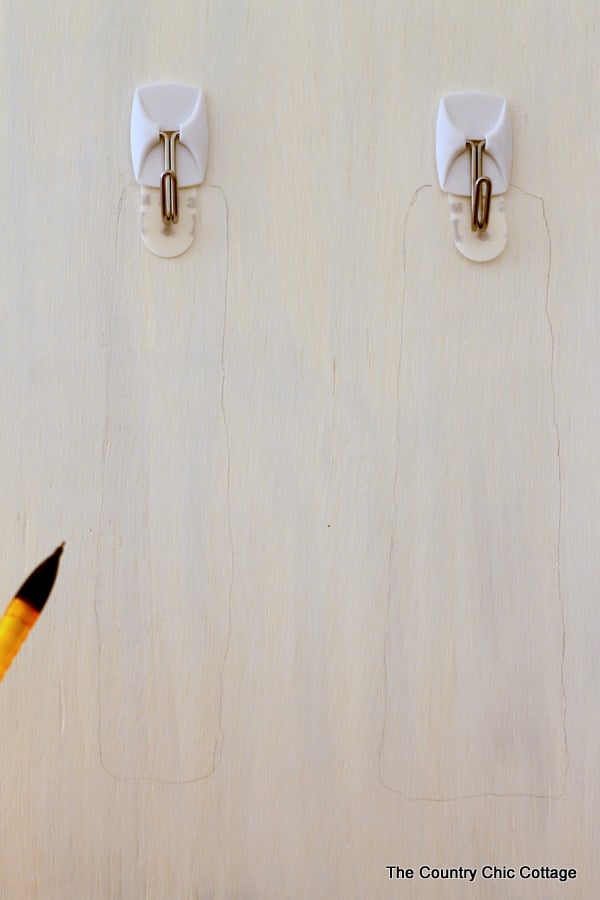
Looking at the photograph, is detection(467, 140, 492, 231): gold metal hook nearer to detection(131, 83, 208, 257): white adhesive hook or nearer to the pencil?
detection(131, 83, 208, 257): white adhesive hook

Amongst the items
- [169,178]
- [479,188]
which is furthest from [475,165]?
[169,178]

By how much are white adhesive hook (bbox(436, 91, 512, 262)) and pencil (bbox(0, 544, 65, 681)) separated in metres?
0.71

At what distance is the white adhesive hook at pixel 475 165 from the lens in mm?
984

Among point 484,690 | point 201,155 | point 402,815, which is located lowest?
point 402,815

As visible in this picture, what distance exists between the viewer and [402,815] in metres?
0.97

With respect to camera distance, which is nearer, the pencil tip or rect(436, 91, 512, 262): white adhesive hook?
the pencil tip

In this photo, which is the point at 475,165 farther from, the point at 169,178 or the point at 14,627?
the point at 14,627

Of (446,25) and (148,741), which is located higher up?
(446,25)

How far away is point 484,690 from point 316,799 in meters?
0.23

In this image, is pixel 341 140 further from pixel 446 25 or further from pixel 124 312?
pixel 124 312

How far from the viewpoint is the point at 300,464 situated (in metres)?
0.99

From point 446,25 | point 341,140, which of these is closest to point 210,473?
point 341,140

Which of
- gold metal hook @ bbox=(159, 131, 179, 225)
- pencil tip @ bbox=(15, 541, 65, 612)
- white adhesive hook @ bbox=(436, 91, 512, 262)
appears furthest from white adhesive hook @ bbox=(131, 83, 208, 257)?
pencil tip @ bbox=(15, 541, 65, 612)

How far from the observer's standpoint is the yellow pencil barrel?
0.44m
